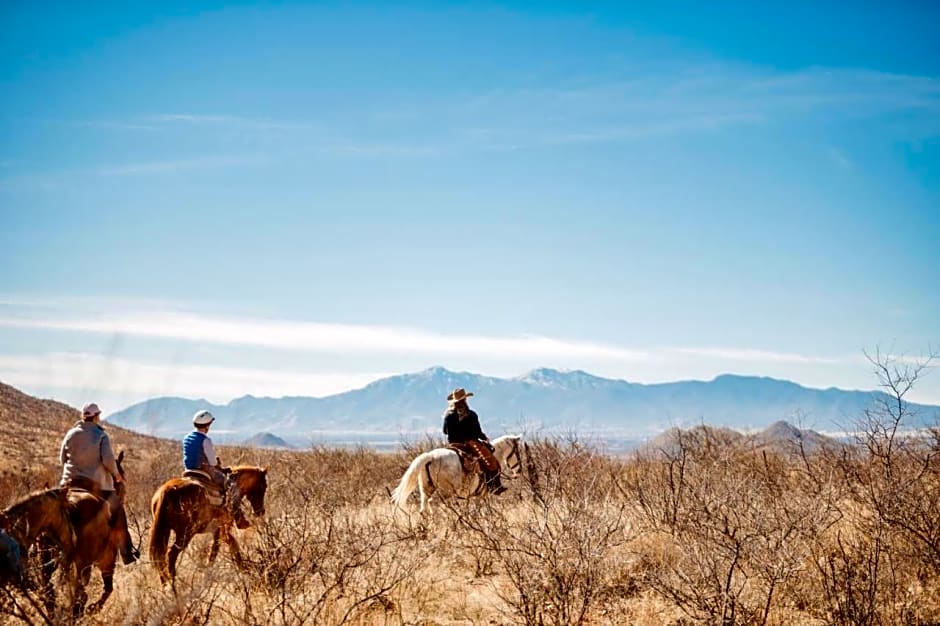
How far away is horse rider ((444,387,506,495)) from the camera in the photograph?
14.0 m

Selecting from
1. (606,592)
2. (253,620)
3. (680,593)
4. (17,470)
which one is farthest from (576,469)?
(17,470)

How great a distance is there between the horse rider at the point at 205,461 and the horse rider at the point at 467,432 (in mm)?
4868

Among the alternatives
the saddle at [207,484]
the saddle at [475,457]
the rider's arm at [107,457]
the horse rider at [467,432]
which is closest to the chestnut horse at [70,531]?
the rider's arm at [107,457]

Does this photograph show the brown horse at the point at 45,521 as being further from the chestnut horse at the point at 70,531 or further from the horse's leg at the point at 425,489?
the horse's leg at the point at 425,489

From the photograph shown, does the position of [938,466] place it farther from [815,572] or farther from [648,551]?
[648,551]

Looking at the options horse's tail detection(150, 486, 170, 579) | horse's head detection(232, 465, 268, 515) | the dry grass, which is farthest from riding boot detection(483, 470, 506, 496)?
horse's tail detection(150, 486, 170, 579)

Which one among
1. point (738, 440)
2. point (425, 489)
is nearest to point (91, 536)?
point (425, 489)

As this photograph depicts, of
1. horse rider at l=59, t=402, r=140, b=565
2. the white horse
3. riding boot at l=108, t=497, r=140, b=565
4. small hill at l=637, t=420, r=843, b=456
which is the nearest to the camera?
riding boot at l=108, t=497, r=140, b=565

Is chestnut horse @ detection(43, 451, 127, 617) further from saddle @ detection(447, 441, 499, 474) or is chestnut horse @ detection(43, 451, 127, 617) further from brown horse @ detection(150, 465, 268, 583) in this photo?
saddle @ detection(447, 441, 499, 474)

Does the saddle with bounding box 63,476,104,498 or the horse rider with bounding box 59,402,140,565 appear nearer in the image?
the saddle with bounding box 63,476,104,498

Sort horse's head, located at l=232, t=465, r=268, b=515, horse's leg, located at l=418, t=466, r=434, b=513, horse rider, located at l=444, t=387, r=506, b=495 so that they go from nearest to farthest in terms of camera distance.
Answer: horse's head, located at l=232, t=465, r=268, b=515 < horse's leg, located at l=418, t=466, r=434, b=513 < horse rider, located at l=444, t=387, r=506, b=495

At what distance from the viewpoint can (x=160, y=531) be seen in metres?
9.09

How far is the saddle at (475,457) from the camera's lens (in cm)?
1373

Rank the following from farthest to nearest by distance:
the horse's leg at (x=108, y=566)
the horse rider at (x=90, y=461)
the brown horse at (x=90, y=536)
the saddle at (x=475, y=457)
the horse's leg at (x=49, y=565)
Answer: the saddle at (x=475, y=457), the horse rider at (x=90, y=461), the horse's leg at (x=108, y=566), the brown horse at (x=90, y=536), the horse's leg at (x=49, y=565)
